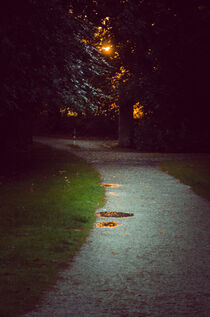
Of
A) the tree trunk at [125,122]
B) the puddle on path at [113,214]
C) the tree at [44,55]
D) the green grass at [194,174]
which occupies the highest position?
the tree at [44,55]

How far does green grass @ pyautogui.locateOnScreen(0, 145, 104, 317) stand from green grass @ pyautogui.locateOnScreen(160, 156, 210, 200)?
2788mm

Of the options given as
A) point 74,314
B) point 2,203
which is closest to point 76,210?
point 2,203

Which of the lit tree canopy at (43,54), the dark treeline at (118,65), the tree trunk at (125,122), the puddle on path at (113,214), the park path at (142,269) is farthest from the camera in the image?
the tree trunk at (125,122)

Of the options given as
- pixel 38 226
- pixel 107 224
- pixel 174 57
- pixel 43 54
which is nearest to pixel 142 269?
pixel 107 224

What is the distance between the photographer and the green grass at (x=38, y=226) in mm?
5363

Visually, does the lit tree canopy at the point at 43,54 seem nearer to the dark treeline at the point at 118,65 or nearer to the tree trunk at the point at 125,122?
the dark treeline at the point at 118,65

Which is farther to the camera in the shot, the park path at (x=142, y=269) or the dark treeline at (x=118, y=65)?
the dark treeline at (x=118, y=65)

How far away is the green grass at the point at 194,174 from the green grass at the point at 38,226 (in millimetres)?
2788

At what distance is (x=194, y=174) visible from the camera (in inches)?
674

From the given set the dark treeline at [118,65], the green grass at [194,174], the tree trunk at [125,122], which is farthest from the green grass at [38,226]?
the tree trunk at [125,122]

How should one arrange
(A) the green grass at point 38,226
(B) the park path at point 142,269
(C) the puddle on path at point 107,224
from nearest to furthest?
(B) the park path at point 142,269 < (A) the green grass at point 38,226 < (C) the puddle on path at point 107,224

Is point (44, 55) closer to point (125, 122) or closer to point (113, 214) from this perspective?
point (113, 214)

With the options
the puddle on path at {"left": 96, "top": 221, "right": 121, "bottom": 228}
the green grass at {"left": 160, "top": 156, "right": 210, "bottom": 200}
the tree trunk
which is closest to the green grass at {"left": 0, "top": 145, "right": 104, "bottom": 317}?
the puddle on path at {"left": 96, "top": 221, "right": 121, "bottom": 228}

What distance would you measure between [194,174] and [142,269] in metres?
11.4
